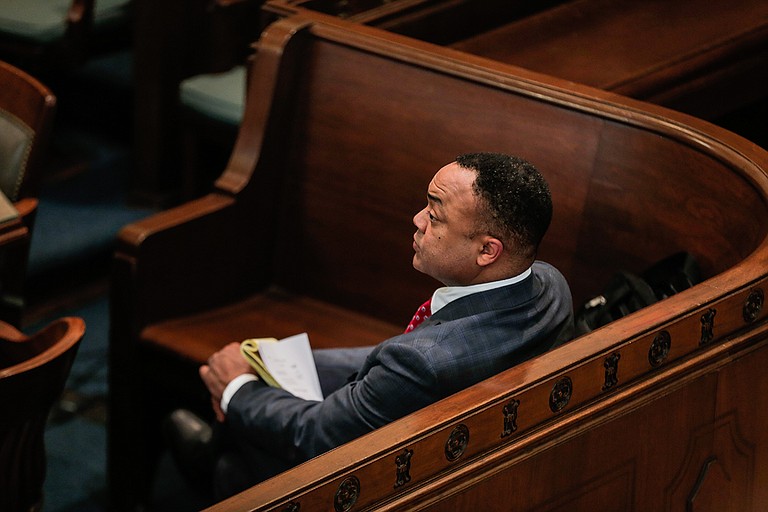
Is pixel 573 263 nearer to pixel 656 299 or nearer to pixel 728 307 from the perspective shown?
pixel 656 299

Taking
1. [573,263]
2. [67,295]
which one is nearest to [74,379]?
[67,295]

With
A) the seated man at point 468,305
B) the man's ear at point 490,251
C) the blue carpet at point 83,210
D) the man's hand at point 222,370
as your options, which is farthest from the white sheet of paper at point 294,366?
the blue carpet at point 83,210

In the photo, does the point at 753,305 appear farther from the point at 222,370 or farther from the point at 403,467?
the point at 222,370

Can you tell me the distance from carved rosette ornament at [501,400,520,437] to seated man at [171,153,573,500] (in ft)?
0.76

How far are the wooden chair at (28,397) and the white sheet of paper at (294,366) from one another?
40 cm

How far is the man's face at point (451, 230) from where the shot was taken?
2.40 meters

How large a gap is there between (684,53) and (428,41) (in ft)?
2.20

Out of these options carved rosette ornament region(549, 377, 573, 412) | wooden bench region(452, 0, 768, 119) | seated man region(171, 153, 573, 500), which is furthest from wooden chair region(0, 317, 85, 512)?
wooden bench region(452, 0, 768, 119)

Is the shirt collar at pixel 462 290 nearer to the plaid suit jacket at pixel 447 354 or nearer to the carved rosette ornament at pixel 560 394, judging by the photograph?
the plaid suit jacket at pixel 447 354

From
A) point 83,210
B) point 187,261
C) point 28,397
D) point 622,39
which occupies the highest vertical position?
point 622,39

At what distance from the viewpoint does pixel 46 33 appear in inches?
202

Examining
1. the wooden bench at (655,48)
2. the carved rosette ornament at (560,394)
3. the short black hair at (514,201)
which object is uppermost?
the short black hair at (514,201)

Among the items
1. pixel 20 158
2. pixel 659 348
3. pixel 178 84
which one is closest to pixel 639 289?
pixel 659 348

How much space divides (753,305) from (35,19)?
3.49 m
